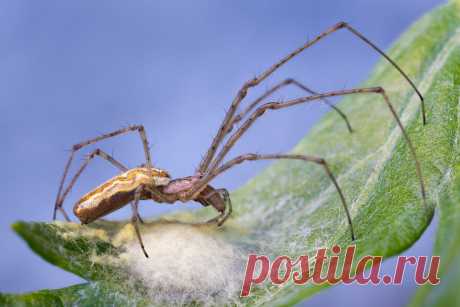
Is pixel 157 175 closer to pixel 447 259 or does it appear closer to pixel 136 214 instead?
pixel 136 214

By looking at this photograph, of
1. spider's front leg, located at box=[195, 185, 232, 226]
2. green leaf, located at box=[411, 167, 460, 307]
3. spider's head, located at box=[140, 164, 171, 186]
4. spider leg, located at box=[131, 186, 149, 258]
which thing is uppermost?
spider's head, located at box=[140, 164, 171, 186]

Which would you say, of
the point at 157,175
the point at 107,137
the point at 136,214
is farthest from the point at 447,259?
the point at 107,137

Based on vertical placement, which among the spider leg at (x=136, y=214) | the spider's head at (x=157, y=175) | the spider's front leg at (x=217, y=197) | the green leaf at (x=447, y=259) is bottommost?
the green leaf at (x=447, y=259)

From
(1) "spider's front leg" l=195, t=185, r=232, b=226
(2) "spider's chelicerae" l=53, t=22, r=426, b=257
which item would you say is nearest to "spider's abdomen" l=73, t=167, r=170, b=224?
(2) "spider's chelicerae" l=53, t=22, r=426, b=257

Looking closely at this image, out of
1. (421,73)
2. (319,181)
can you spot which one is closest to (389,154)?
(319,181)

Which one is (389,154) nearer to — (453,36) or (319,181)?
(319,181)

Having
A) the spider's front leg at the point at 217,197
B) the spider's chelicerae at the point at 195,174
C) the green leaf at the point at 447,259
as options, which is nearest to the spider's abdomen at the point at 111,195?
the spider's chelicerae at the point at 195,174

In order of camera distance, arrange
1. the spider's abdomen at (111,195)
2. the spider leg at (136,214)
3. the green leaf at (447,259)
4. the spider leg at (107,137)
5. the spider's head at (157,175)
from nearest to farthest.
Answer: the green leaf at (447,259), the spider leg at (136,214), the spider's abdomen at (111,195), the spider's head at (157,175), the spider leg at (107,137)

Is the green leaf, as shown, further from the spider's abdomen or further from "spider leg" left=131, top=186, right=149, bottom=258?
the spider's abdomen

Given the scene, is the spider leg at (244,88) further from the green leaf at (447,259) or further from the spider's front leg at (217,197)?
the green leaf at (447,259)
